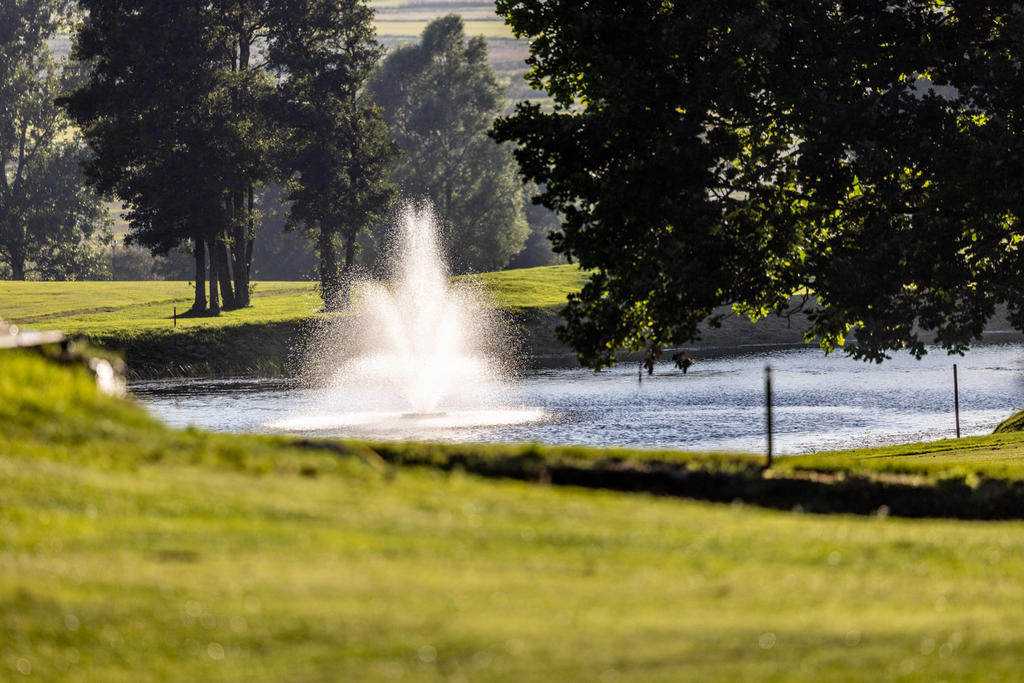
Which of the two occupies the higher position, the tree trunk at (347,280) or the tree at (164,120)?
the tree at (164,120)

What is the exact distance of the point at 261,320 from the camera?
71.6 meters

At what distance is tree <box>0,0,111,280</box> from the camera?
109 metres

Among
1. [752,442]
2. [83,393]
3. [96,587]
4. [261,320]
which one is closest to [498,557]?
[96,587]

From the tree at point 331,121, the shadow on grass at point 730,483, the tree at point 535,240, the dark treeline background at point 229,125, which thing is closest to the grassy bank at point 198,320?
the dark treeline background at point 229,125

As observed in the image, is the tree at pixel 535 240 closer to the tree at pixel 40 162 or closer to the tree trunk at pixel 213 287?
the tree at pixel 40 162

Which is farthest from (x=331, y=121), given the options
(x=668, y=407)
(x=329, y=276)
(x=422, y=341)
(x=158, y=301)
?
(x=668, y=407)

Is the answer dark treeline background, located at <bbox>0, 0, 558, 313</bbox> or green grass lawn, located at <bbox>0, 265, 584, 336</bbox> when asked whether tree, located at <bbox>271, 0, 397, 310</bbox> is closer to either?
dark treeline background, located at <bbox>0, 0, 558, 313</bbox>

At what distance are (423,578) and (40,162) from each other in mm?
115696

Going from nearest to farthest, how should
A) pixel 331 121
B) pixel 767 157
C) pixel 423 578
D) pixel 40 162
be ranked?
pixel 423 578 < pixel 767 157 < pixel 331 121 < pixel 40 162

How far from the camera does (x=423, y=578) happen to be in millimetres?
8664

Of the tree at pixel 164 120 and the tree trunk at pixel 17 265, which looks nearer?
the tree at pixel 164 120

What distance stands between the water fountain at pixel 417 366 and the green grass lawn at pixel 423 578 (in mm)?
25772

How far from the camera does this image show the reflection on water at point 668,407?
124ft

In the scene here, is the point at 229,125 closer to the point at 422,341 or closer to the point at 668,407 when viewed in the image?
the point at 422,341
